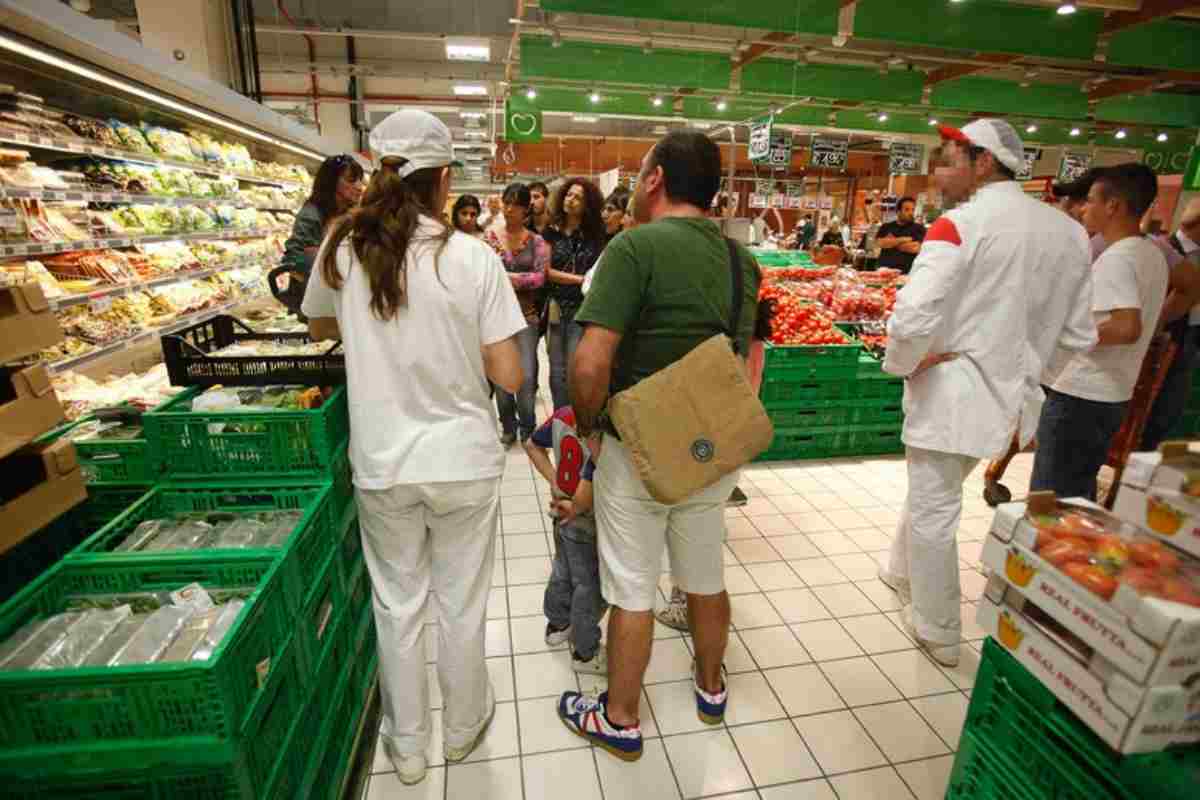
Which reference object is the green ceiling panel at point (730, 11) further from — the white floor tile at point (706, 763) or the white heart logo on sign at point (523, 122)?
the white floor tile at point (706, 763)

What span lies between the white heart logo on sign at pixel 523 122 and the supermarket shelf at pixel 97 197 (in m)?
4.74

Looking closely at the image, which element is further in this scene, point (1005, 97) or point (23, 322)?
point (1005, 97)

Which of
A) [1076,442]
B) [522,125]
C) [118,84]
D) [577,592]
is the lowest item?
[577,592]

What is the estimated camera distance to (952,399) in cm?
248

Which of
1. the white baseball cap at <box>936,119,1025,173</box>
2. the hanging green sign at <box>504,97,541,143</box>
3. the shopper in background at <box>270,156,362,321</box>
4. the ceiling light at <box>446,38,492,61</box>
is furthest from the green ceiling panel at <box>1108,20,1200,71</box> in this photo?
the shopper in background at <box>270,156,362,321</box>

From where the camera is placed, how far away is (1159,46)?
614cm

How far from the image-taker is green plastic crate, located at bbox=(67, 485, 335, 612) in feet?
4.98

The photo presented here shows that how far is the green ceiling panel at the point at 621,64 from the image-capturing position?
261 inches

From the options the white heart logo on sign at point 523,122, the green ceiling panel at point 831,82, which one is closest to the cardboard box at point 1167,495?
the green ceiling panel at point 831,82

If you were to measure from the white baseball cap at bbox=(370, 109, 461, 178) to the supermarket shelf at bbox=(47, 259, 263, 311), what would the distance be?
144 cm

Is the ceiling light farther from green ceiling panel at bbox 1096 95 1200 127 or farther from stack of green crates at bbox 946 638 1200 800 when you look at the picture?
green ceiling panel at bbox 1096 95 1200 127

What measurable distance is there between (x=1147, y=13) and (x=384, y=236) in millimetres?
7464

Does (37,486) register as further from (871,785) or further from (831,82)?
(831,82)

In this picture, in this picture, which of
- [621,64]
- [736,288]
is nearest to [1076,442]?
[736,288]
